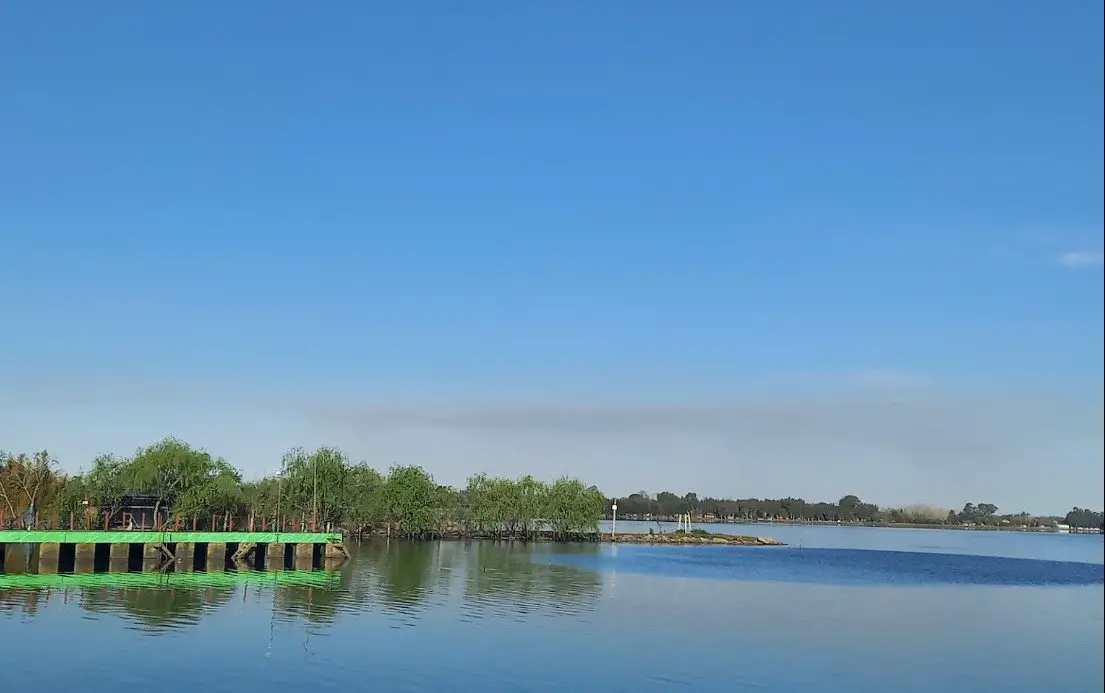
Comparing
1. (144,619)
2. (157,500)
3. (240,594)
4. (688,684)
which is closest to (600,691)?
(688,684)

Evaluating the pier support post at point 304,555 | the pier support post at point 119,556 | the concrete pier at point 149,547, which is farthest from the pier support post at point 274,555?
the pier support post at point 119,556

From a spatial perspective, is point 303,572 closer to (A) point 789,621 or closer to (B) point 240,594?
(B) point 240,594

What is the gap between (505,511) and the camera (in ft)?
385

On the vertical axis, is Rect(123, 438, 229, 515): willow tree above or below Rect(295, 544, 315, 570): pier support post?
above

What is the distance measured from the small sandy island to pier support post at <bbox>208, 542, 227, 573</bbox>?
68453 millimetres

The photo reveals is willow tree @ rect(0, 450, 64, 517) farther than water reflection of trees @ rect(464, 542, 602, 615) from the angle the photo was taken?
Yes

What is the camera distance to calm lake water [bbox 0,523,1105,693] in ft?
100

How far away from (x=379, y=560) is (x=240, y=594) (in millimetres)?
25891

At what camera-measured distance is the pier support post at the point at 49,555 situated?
57031 mm

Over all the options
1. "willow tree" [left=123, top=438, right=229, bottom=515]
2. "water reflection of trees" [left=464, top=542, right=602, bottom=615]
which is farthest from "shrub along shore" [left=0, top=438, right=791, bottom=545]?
"water reflection of trees" [left=464, top=542, right=602, bottom=615]

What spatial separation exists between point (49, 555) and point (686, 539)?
92.9 m

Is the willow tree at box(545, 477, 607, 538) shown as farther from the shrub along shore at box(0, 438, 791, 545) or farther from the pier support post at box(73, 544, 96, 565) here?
the pier support post at box(73, 544, 96, 565)

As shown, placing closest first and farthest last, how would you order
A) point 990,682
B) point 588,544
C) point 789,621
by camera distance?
1. point 990,682
2. point 789,621
3. point 588,544

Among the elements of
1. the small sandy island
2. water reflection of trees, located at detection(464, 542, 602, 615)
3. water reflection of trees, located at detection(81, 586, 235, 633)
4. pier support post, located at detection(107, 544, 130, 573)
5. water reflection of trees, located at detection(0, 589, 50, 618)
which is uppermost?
pier support post, located at detection(107, 544, 130, 573)
